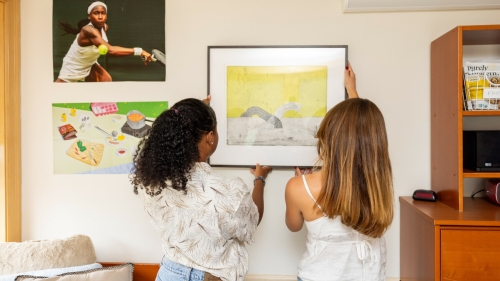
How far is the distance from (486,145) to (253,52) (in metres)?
1.15

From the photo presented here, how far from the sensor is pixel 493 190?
1.67m

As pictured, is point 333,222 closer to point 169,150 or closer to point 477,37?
point 169,150

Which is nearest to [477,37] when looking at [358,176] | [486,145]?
[486,145]

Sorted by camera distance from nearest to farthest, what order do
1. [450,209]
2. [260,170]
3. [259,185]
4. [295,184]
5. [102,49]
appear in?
[295,184] < [450,209] < [259,185] < [260,170] < [102,49]

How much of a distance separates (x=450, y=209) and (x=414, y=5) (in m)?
0.97

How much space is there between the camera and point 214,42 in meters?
1.93

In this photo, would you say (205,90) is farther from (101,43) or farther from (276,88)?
(101,43)

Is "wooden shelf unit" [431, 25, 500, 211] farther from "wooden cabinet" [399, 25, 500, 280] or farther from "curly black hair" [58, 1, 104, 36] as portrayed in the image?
"curly black hair" [58, 1, 104, 36]

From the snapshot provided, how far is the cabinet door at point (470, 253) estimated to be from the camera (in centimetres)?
141

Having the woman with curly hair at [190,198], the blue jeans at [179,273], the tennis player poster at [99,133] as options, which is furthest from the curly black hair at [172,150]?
the tennis player poster at [99,133]

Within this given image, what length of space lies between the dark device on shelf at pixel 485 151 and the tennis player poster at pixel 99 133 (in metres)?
1.49

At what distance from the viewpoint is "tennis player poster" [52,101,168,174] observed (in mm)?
1978

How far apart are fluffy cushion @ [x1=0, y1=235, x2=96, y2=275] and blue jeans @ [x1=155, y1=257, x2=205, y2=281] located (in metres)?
0.64

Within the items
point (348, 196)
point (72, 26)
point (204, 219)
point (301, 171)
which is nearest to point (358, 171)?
point (348, 196)
